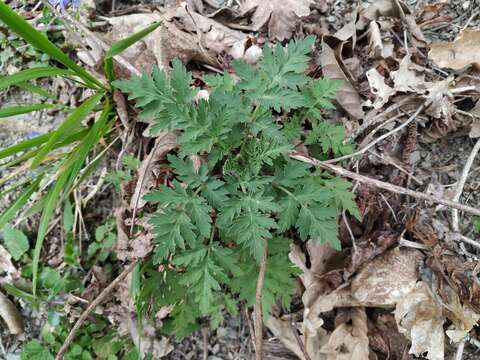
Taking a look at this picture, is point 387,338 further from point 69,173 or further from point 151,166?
point 69,173

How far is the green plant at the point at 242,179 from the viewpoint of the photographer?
1.44 meters

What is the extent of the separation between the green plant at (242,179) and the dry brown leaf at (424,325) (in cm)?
46

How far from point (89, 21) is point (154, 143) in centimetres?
72

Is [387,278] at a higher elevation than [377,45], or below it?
below

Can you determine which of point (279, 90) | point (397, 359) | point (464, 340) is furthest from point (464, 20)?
point (397, 359)

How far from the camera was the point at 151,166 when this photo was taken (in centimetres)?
189

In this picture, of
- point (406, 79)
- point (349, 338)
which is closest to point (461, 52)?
point (406, 79)

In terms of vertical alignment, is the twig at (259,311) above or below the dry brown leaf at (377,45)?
below

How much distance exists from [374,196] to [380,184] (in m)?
0.32

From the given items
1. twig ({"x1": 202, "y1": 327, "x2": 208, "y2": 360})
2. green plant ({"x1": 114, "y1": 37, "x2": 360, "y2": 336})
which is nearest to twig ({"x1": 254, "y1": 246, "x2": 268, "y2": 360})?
green plant ({"x1": 114, "y1": 37, "x2": 360, "y2": 336})

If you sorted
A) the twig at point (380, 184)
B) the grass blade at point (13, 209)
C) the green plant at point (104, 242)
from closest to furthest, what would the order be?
the twig at point (380, 184) < the grass blade at point (13, 209) < the green plant at point (104, 242)

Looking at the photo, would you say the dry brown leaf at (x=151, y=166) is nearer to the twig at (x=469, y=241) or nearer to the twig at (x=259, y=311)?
the twig at (x=259, y=311)

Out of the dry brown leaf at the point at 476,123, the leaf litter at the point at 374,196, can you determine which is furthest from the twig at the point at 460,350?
the dry brown leaf at the point at 476,123

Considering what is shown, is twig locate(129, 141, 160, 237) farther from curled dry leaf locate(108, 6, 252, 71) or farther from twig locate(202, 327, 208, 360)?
twig locate(202, 327, 208, 360)
